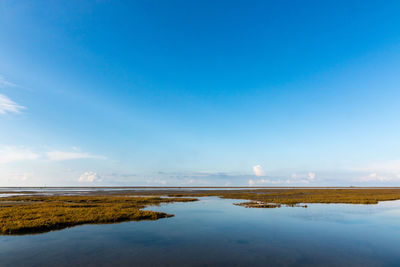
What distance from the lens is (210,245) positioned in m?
19.9

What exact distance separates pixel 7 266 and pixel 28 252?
261 cm

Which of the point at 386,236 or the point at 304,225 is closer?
the point at 386,236

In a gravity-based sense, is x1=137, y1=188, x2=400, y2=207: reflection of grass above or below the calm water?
below

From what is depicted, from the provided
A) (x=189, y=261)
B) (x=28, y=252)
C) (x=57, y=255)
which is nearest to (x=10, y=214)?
(x=28, y=252)

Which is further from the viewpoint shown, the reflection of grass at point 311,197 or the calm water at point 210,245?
the reflection of grass at point 311,197

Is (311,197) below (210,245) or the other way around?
below

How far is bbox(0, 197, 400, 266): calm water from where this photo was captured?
52.6ft

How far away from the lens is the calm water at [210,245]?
16030mm

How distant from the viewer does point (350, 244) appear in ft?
67.8

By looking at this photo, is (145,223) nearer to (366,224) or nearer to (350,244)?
(350,244)

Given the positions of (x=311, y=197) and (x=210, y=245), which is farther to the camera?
(x=311, y=197)

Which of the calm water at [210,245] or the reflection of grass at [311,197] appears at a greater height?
the calm water at [210,245]

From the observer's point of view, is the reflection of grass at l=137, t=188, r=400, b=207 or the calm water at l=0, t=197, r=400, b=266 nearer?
the calm water at l=0, t=197, r=400, b=266

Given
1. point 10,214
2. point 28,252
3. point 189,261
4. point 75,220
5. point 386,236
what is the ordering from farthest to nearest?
point 10,214, point 75,220, point 386,236, point 28,252, point 189,261
